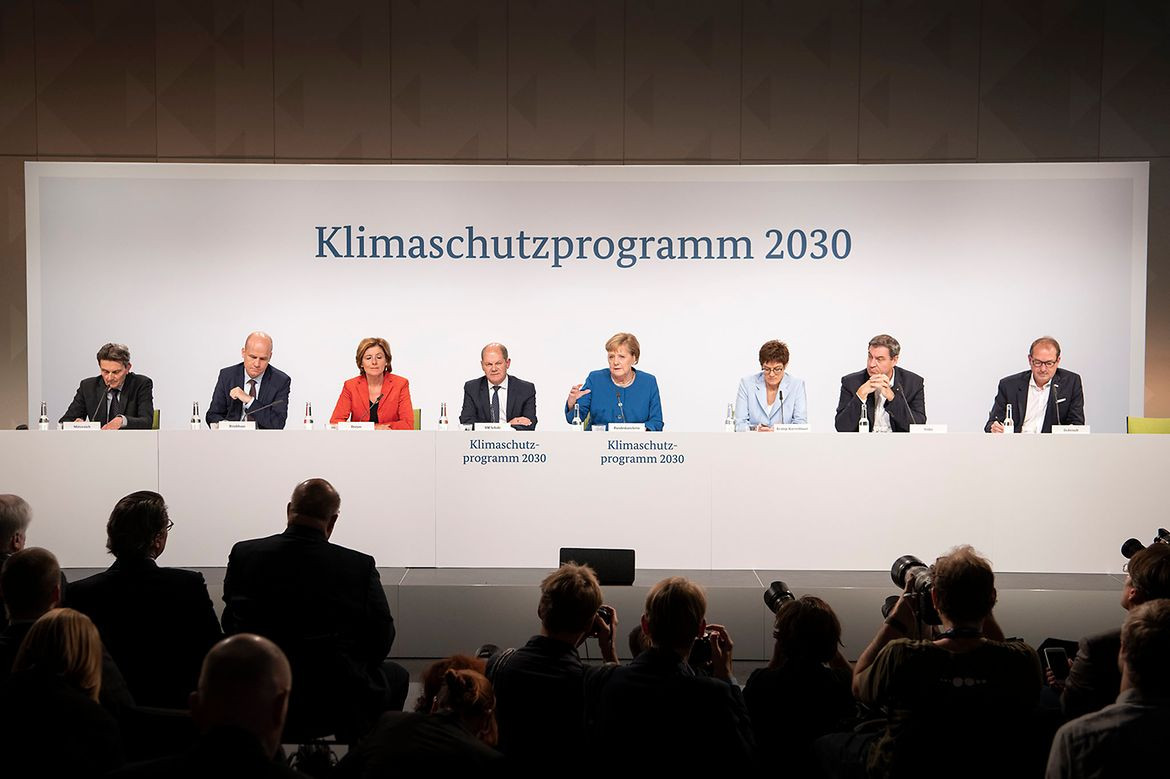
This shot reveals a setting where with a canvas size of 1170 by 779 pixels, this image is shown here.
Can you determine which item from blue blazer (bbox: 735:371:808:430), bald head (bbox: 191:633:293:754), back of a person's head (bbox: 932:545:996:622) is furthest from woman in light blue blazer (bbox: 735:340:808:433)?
bald head (bbox: 191:633:293:754)

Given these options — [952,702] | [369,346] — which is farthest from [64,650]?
[369,346]

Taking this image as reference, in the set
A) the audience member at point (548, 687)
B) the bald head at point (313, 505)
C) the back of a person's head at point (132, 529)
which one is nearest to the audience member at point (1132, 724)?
the audience member at point (548, 687)

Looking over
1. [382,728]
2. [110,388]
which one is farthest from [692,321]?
[382,728]

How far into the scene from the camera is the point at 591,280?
6953 millimetres

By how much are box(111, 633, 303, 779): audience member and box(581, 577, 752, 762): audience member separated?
74 cm

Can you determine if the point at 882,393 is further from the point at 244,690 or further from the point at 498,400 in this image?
the point at 244,690

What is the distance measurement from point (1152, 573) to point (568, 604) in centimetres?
149

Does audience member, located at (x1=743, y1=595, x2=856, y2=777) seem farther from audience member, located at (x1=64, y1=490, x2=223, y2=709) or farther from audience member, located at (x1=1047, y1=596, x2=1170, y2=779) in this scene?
audience member, located at (x1=64, y1=490, x2=223, y2=709)

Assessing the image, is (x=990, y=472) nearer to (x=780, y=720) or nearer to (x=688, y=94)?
(x=780, y=720)

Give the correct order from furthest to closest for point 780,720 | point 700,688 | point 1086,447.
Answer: point 1086,447, point 780,720, point 700,688

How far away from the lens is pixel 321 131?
6789mm

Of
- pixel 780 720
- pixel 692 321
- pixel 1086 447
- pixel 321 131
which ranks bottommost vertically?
pixel 780 720

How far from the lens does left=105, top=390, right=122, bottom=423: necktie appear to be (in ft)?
18.1

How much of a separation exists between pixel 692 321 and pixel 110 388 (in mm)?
3753
